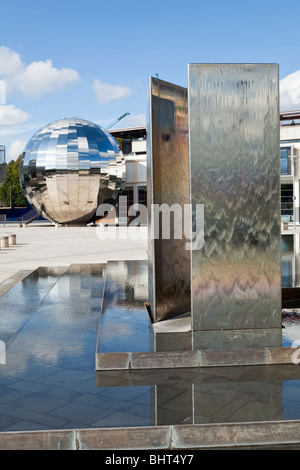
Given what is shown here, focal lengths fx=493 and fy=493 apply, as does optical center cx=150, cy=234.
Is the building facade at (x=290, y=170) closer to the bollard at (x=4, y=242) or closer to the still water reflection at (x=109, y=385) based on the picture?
the bollard at (x=4, y=242)

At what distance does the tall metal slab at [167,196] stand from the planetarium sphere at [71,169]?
88.4 ft

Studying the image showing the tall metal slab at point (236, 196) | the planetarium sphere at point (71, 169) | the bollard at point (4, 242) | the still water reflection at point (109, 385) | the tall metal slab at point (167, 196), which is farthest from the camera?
the planetarium sphere at point (71, 169)

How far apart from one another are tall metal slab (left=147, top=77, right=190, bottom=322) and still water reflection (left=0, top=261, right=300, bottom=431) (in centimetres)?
48

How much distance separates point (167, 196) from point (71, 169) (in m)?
27.2

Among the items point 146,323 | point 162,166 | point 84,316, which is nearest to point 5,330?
point 84,316

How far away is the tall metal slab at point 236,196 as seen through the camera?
16.9 ft

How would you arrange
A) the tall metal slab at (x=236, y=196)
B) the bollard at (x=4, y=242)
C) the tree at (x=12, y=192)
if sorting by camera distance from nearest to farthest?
the tall metal slab at (x=236, y=196), the bollard at (x=4, y=242), the tree at (x=12, y=192)

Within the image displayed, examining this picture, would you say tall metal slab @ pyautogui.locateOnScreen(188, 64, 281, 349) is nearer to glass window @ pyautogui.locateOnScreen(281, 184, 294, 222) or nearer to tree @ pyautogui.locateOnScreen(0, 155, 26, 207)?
glass window @ pyautogui.locateOnScreen(281, 184, 294, 222)

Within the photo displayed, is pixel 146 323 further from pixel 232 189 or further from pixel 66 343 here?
pixel 232 189

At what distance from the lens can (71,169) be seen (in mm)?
32719

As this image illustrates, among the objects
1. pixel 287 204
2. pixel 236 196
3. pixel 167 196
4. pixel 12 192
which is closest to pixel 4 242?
A: pixel 167 196

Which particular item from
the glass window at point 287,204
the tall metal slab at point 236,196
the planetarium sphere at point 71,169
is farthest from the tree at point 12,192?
the tall metal slab at point 236,196

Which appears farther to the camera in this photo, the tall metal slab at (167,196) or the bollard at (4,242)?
the bollard at (4,242)

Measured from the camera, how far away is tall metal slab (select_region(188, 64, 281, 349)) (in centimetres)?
516
